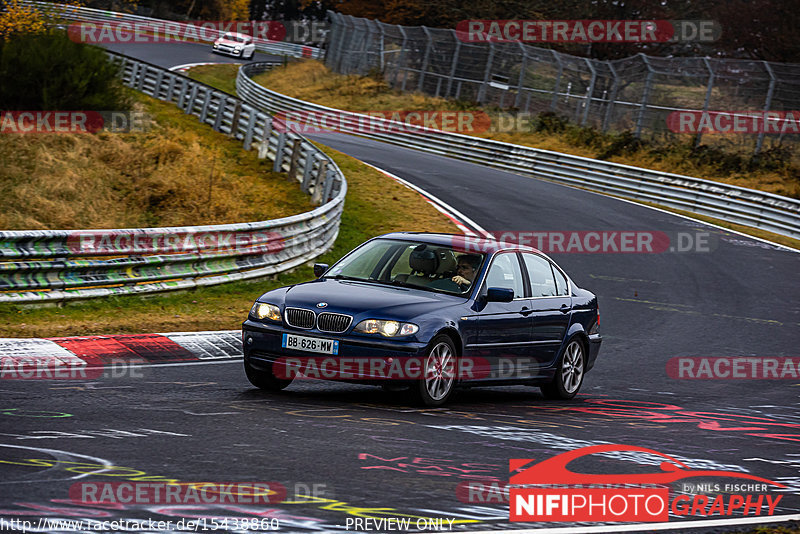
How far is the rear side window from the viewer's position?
10.5 m

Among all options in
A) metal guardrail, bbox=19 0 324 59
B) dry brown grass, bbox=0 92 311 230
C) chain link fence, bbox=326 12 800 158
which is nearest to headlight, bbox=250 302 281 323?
dry brown grass, bbox=0 92 311 230

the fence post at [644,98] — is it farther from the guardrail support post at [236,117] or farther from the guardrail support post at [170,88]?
the guardrail support post at [170,88]

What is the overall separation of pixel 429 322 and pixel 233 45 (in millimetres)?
60154

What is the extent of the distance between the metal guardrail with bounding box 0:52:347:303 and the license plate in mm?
4851

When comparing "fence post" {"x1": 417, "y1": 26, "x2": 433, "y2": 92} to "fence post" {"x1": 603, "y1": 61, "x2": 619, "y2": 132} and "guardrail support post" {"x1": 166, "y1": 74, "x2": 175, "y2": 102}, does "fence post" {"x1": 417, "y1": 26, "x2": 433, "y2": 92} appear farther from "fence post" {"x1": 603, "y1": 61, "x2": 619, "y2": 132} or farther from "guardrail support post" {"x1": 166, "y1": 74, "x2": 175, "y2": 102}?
"guardrail support post" {"x1": 166, "y1": 74, "x2": 175, "y2": 102}

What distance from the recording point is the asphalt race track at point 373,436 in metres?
5.32

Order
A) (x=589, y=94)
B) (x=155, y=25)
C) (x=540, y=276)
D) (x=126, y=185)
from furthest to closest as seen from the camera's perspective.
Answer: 1. (x=155, y=25)
2. (x=589, y=94)
3. (x=126, y=185)
4. (x=540, y=276)

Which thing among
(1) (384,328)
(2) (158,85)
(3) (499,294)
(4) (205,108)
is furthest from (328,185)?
(2) (158,85)

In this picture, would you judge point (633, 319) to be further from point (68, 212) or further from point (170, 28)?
point (170, 28)

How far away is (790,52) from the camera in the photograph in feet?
150

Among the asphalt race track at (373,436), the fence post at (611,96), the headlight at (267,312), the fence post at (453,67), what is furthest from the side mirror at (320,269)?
the fence post at (453,67)

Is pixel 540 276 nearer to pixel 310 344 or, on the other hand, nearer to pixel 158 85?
pixel 310 344

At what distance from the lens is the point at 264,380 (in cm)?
909

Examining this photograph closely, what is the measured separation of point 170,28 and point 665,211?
5131 cm
